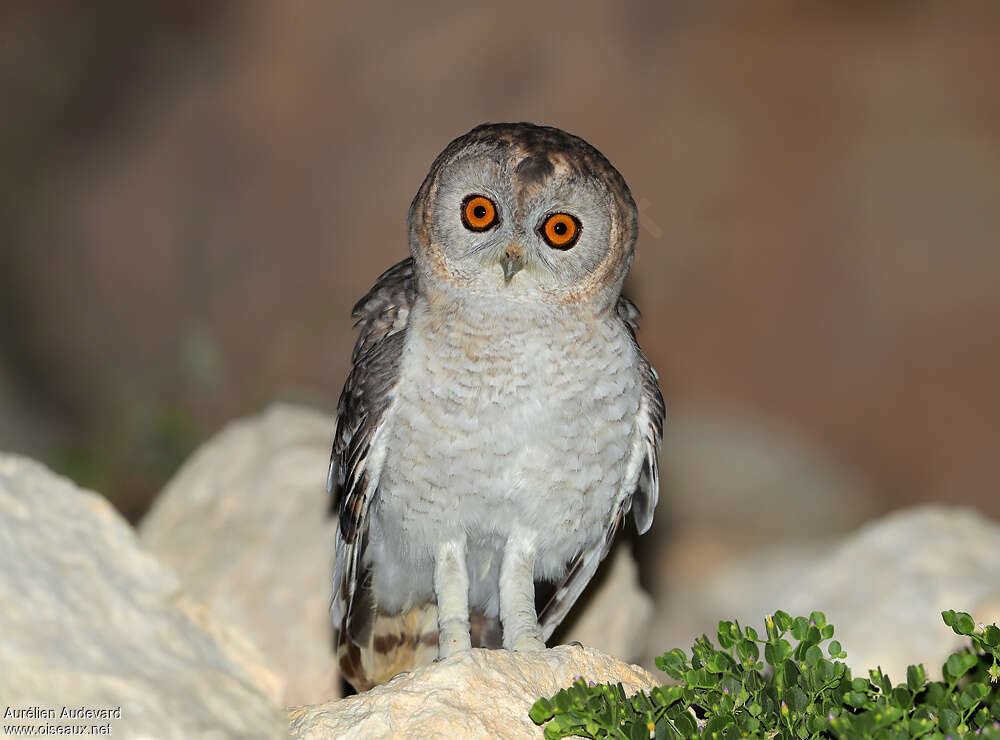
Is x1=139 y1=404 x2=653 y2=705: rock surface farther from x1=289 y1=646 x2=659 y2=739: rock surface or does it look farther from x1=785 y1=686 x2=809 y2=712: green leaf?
x1=785 y1=686 x2=809 y2=712: green leaf

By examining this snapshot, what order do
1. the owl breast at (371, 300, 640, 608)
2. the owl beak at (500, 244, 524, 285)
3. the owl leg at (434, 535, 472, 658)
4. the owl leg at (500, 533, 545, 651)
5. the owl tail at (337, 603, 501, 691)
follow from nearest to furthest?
the owl beak at (500, 244, 524, 285) < the owl breast at (371, 300, 640, 608) < the owl leg at (434, 535, 472, 658) < the owl leg at (500, 533, 545, 651) < the owl tail at (337, 603, 501, 691)

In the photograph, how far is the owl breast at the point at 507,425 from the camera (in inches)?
138

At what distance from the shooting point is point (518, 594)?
391cm

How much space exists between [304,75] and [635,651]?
6327 millimetres

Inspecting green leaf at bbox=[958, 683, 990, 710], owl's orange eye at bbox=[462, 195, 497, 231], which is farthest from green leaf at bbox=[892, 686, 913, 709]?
owl's orange eye at bbox=[462, 195, 497, 231]

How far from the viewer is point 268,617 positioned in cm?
548

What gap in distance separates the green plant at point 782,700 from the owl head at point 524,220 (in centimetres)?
133

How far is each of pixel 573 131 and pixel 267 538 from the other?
494cm

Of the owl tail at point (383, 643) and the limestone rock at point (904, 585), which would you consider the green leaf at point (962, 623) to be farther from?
the limestone rock at point (904, 585)

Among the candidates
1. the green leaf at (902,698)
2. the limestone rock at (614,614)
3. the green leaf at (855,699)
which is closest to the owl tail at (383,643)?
the limestone rock at (614,614)

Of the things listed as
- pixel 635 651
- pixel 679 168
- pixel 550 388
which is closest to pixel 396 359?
pixel 550 388

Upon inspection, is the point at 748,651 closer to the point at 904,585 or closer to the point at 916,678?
the point at 916,678

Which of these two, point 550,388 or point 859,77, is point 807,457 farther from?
point 550,388

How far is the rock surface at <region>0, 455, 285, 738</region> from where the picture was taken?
87.4 inches
